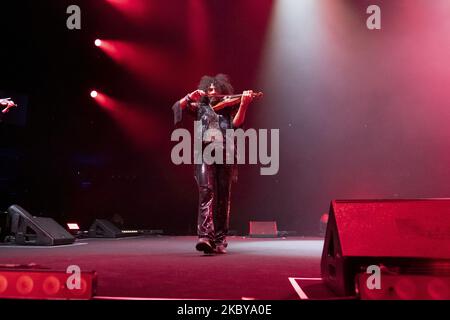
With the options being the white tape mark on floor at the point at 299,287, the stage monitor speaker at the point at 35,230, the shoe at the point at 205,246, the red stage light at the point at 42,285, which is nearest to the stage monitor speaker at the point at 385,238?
the white tape mark on floor at the point at 299,287

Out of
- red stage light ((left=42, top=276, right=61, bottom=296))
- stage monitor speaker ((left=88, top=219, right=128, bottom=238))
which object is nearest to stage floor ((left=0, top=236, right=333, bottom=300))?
red stage light ((left=42, top=276, right=61, bottom=296))

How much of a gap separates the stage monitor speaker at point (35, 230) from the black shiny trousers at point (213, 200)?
2.08 m

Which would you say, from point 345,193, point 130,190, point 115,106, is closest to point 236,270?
point 345,193

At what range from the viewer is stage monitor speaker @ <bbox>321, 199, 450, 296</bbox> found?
164 centimetres

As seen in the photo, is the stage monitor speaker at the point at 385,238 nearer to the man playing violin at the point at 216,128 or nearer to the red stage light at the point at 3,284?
the red stage light at the point at 3,284

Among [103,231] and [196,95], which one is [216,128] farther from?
[103,231]

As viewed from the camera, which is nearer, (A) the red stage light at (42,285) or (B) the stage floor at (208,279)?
(A) the red stage light at (42,285)

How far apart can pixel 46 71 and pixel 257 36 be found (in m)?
4.03

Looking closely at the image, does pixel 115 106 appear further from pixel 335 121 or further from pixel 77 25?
pixel 335 121

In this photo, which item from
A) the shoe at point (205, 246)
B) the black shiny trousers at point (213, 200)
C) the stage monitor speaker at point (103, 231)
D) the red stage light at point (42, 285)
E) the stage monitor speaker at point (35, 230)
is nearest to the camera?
the red stage light at point (42, 285)

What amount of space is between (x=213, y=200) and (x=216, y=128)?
2.18 feet

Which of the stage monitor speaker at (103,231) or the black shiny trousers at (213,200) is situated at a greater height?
the black shiny trousers at (213,200)

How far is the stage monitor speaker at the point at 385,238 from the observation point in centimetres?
164
